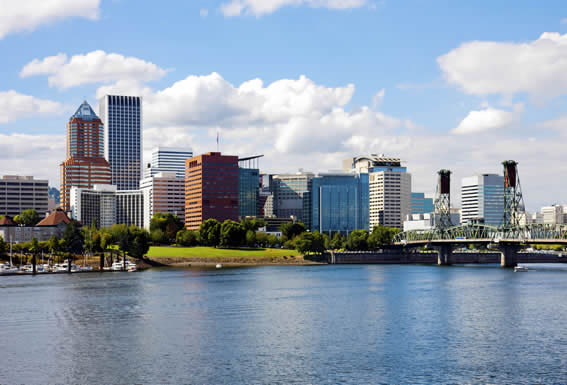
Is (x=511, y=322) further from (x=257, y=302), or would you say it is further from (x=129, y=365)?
(x=129, y=365)

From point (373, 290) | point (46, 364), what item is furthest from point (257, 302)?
point (46, 364)

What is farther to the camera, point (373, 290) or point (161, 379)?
point (373, 290)

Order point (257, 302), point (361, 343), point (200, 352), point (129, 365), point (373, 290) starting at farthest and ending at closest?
point (373, 290)
point (257, 302)
point (361, 343)
point (200, 352)
point (129, 365)

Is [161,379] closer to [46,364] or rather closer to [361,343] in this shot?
[46,364]

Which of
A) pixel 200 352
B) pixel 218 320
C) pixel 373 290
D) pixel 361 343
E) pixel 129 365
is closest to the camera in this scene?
pixel 129 365

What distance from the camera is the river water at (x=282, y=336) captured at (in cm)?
6806

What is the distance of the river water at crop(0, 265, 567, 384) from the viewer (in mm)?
68062

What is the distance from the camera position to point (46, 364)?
7244 centimetres

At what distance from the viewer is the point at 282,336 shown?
88.0 m

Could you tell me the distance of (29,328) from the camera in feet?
312

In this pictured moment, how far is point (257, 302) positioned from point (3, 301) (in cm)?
4403

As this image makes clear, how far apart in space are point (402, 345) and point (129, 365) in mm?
29673

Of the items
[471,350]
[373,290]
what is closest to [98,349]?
[471,350]

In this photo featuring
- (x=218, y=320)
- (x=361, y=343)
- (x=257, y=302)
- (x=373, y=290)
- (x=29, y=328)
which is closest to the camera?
(x=361, y=343)
